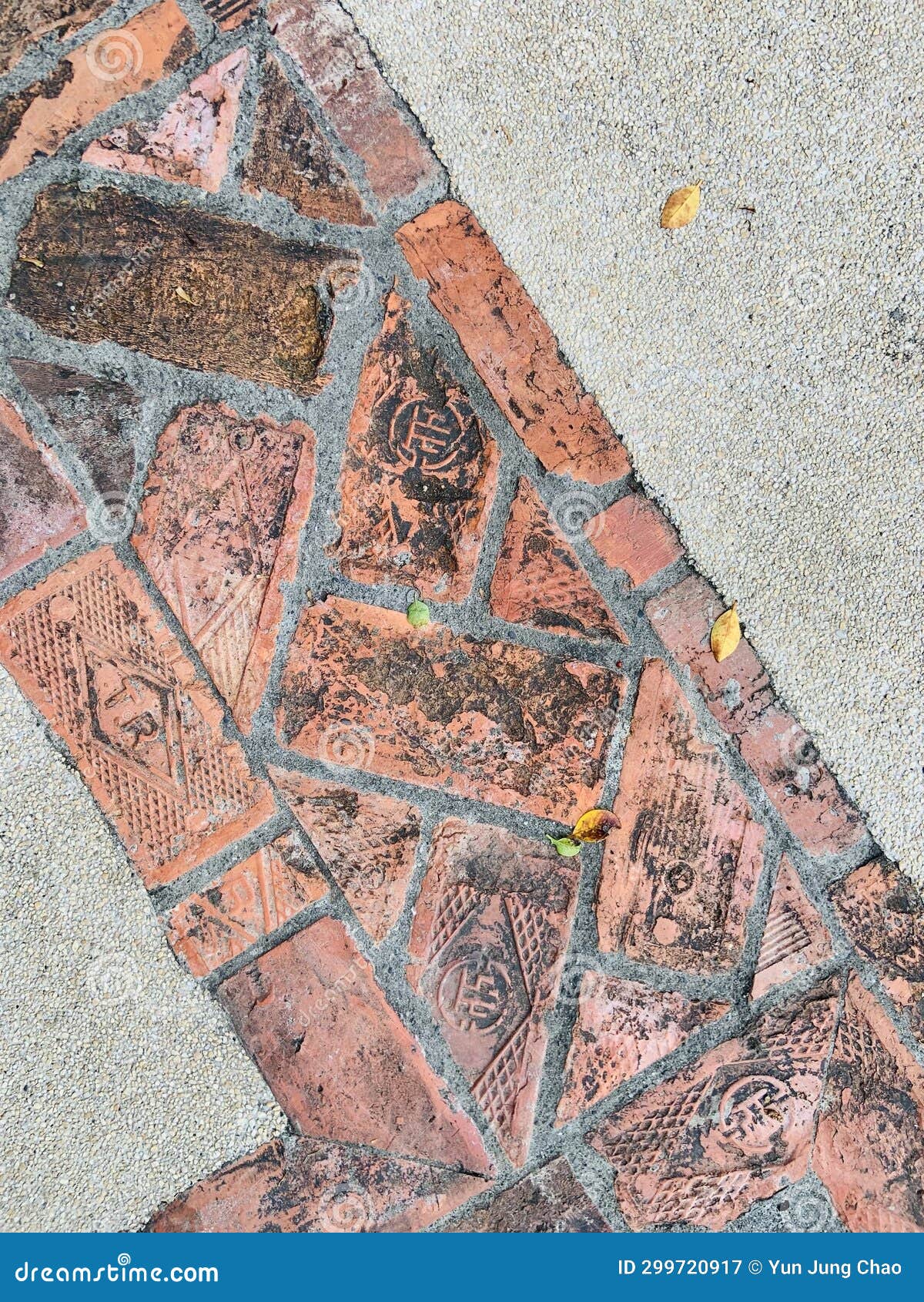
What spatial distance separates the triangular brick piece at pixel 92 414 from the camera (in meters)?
1.87

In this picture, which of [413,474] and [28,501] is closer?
[28,501]

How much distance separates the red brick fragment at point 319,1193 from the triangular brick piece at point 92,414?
149 centimetres

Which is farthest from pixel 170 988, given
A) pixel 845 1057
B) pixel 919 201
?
pixel 919 201

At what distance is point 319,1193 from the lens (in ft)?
6.48

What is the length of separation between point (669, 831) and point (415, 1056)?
746 millimetres

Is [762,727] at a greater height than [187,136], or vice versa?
[187,136]

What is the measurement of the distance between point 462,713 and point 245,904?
629mm

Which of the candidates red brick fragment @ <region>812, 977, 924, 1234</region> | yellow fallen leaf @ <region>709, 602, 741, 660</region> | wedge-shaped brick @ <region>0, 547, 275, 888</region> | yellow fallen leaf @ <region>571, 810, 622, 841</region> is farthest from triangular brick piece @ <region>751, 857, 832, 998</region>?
wedge-shaped brick @ <region>0, 547, 275, 888</region>

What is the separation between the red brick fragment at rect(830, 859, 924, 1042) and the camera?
6.50ft

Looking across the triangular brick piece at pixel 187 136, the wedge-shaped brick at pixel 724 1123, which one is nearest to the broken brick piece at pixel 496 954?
the wedge-shaped brick at pixel 724 1123

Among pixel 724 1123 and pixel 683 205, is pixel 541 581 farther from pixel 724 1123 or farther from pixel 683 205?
pixel 724 1123

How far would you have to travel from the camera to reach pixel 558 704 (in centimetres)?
199

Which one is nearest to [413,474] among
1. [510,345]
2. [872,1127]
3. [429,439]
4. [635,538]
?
[429,439]
